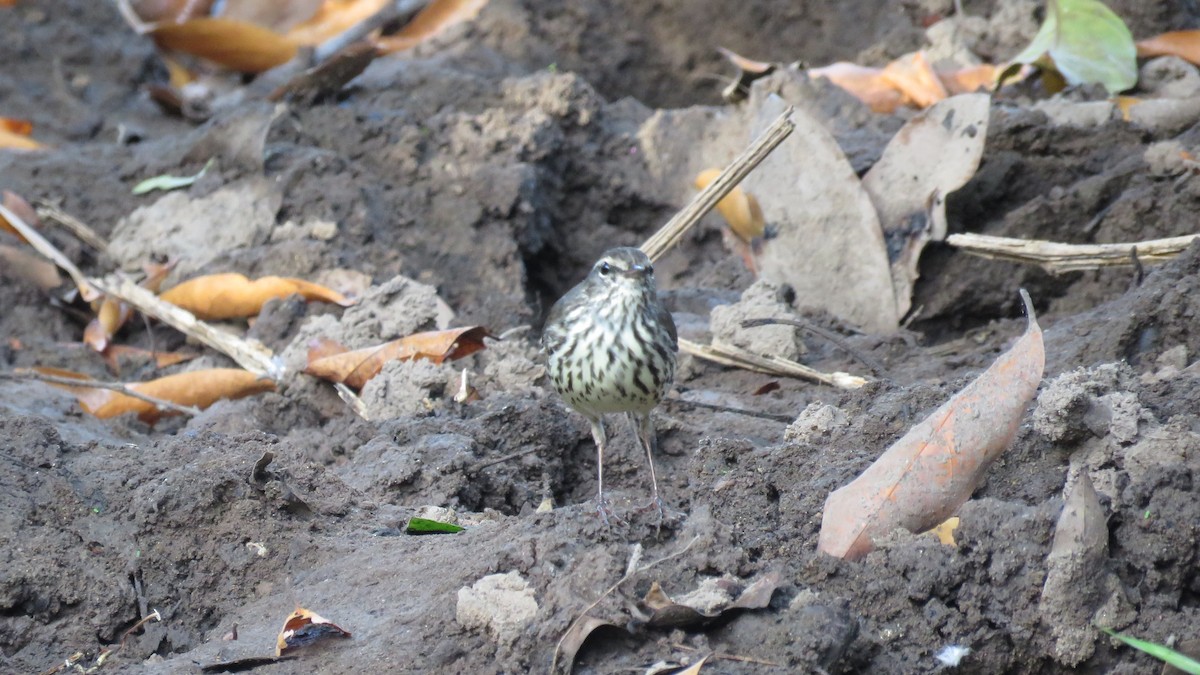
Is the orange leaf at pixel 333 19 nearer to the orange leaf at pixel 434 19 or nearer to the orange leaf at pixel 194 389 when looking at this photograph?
the orange leaf at pixel 434 19

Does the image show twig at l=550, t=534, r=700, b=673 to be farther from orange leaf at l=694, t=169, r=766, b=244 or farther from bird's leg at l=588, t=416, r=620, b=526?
orange leaf at l=694, t=169, r=766, b=244

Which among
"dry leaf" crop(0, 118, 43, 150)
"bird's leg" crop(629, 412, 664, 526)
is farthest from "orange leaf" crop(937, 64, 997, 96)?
"dry leaf" crop(0, 118, 43, 150)

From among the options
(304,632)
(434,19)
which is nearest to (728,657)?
(304,632)

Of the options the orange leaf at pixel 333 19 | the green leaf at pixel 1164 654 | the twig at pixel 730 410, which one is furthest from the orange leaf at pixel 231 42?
the green leaf at pixel 1164 654

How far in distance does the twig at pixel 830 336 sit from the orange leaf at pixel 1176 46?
2904 millimetres

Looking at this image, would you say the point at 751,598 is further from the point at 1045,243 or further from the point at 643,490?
the point at 1045,243

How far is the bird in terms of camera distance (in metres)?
4.85

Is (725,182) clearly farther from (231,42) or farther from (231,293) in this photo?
(231,42)

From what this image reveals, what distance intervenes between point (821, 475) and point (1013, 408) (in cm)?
63

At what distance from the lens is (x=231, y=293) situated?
702 centimetres

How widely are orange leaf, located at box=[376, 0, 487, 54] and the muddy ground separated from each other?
0.93 feet

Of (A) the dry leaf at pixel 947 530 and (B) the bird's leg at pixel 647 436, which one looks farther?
(B) the bird's leg at pixel 647 436

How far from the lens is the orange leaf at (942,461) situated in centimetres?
378

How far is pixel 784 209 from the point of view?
6.86 metres
